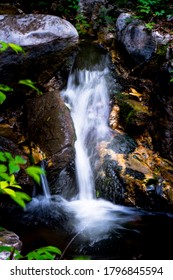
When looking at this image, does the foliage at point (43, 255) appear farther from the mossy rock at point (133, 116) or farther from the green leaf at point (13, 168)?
the mossy rock at point (133, 116)

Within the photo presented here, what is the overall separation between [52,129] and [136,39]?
134 inches

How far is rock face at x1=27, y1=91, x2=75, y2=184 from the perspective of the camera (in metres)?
5.12

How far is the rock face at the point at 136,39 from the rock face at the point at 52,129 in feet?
8.37

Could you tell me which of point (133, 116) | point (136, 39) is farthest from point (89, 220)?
point (136, 39)

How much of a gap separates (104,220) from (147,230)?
0.74 metres

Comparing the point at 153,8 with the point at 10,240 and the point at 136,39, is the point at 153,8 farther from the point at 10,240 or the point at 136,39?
the point at 10,240

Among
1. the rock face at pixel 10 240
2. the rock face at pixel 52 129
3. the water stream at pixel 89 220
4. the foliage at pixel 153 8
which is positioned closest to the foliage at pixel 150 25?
the foliage at pixel 153 8

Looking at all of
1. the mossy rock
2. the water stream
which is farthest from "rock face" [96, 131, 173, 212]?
the mossy rock

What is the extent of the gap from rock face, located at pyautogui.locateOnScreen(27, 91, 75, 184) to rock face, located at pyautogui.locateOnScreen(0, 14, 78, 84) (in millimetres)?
678

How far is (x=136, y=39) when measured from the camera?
6.88m

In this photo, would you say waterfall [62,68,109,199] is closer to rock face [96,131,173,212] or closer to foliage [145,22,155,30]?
rock face [96,131,173,212]

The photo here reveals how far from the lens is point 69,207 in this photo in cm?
499

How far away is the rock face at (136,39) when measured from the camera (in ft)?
21.8

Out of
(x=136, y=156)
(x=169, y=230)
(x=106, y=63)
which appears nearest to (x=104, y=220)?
(x=169, y=230)
